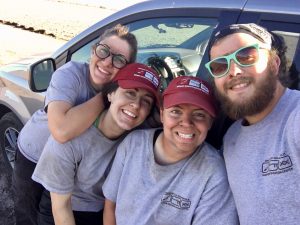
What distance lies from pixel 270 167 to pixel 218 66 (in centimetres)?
48

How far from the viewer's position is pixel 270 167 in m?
1.66

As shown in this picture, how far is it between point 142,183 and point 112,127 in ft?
1.15

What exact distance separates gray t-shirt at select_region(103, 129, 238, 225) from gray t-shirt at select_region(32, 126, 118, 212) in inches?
6.1

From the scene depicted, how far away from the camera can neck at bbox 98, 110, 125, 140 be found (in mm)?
2137

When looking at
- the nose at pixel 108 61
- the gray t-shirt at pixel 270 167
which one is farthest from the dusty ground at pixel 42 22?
the gray t-shirt at pixel 270 167

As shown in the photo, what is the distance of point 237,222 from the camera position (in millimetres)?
1825

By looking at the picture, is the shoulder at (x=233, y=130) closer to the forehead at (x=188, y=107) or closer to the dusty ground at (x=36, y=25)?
the forehead at (x=188, y=107)

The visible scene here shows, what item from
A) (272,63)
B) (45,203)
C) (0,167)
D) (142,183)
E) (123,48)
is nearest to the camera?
(272,63)

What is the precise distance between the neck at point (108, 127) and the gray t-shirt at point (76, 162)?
0.08 ft

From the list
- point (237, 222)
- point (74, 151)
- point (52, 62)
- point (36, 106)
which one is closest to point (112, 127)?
point (74, 151)

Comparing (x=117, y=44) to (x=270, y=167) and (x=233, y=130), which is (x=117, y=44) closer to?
(x=233, y=130)

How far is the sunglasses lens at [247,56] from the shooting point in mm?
1759

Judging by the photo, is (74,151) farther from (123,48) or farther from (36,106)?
(36,106)

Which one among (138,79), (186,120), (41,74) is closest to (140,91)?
(138,79)
